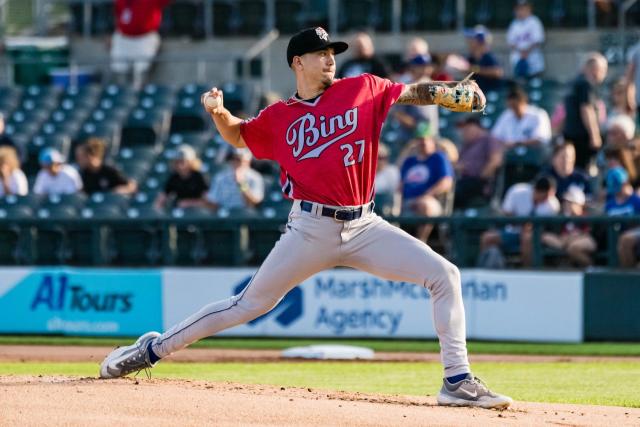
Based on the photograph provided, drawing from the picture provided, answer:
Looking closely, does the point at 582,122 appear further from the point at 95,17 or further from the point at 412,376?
the point at 95,17

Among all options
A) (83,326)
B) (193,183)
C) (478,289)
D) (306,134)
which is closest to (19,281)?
(83,326)

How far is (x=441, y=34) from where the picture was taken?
716 inches

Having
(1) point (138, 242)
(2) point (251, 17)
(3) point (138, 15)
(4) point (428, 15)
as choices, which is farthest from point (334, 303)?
(2) point (251, 17)

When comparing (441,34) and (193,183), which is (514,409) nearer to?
(193,183)

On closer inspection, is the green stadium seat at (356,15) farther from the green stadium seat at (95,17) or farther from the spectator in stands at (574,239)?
the spectator in stands at (574,239)

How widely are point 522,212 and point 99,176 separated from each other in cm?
494

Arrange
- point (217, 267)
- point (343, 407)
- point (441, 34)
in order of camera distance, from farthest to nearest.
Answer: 1. point (441, 34)
2. point (217, 267)
3. point (343, 407)

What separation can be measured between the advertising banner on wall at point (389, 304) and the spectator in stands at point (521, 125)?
1.91 metres

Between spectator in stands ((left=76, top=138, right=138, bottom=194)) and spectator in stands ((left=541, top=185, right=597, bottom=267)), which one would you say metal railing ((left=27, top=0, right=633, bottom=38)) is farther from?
spectator in stands ((left=541, top=185, right=597, bottom=267))

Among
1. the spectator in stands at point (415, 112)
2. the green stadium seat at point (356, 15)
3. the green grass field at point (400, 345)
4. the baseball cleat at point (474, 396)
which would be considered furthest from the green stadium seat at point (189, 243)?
the baseball cleat at point (474, 396)

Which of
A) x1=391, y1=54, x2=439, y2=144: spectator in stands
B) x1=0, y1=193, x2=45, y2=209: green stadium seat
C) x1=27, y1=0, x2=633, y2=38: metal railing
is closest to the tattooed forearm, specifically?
x1=391, y1=54, x2=439, y2=144: spectator in stands

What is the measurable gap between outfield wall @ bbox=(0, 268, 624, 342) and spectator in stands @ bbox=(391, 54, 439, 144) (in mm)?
2361

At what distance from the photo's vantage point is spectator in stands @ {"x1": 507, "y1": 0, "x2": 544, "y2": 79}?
15.5 metres

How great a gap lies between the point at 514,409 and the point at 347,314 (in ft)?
18.5
